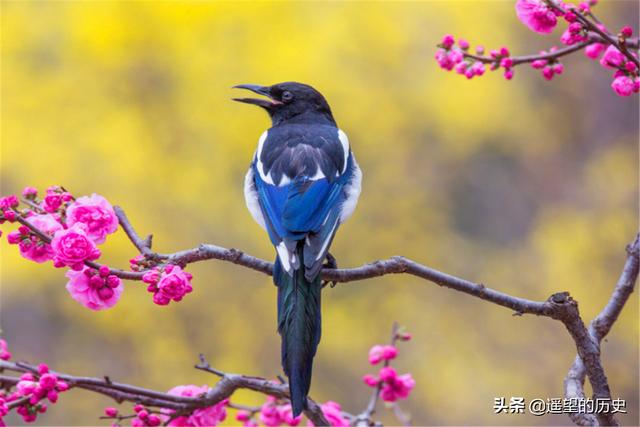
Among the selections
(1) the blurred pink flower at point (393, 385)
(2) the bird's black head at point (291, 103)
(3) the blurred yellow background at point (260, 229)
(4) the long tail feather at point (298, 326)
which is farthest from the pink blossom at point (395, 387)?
(3) the blurred yellow background at point (260, 229)

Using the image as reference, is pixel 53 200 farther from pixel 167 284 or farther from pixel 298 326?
pixel 298 326

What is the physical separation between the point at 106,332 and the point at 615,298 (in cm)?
534

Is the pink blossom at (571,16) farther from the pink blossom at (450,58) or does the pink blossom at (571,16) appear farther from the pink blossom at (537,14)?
the pink blossom at (450,58)

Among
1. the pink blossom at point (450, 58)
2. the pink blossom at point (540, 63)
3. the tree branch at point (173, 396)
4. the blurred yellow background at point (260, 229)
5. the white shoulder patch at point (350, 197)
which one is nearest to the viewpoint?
the tree branch at point (173, 396)

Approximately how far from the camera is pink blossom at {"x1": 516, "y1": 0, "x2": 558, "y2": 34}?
2.36 meters

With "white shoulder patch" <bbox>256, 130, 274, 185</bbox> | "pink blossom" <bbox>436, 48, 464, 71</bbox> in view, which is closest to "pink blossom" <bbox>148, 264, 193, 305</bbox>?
"white shoulder patch" <bbox>256, 130, 274, 185</bbox>

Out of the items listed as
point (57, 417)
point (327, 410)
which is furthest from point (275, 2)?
point (327, 410)

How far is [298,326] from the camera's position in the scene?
2258 millimetres

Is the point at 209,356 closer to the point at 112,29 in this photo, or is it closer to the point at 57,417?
the point at 57,417

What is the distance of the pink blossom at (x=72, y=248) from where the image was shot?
1.98 metres

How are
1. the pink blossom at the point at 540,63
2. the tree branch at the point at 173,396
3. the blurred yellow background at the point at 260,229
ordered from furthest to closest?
the blurred yellow background at the point at 260,229 < the pink blossom at the point at 540,63 < the tree branch at the point at 173,396

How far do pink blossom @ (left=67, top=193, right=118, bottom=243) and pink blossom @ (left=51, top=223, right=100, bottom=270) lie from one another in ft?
0.38

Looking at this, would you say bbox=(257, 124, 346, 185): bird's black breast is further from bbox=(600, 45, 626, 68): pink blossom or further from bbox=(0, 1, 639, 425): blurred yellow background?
bbox=(0, 1, 639, 425): blurred yellow background

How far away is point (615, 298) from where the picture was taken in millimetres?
2258
